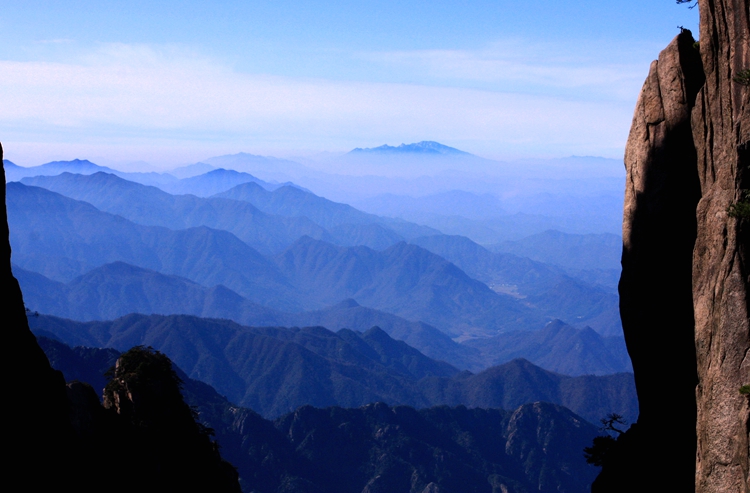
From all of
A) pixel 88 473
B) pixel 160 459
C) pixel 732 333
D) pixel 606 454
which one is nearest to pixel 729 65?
pixel 732 333

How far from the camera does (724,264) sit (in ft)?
54.0

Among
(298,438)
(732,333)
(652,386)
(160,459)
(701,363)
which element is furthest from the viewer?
(298,438)

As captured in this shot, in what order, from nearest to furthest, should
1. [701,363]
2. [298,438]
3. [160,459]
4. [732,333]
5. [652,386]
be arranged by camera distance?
1. [732,333]
2. [701,363]
3. [652,386]
4. [160,459]
5. [298,438]

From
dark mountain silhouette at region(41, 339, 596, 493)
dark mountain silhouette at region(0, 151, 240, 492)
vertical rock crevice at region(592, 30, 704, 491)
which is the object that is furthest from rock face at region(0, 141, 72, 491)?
dark mountain silhouette at region(41, 339, 596, 493)

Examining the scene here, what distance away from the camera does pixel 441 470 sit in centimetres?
13162

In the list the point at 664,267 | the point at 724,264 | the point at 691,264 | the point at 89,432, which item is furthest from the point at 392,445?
the point at 724,264

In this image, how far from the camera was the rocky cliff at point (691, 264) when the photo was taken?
16.1m

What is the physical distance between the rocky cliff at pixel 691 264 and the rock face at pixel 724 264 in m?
0.02

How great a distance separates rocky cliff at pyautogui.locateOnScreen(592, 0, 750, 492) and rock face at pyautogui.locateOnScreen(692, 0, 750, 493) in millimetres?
25

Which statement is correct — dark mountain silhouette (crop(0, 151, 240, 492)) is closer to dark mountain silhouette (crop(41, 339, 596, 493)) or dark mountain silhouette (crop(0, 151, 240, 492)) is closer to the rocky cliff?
the rocky cliff

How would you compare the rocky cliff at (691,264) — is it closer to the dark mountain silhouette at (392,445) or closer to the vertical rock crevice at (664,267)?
the vertical rock crevice at (664,267)

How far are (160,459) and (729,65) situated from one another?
24150 millimetres

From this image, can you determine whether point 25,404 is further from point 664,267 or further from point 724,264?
point 664,267

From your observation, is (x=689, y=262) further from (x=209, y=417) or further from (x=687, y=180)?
(x=209, y=417)
